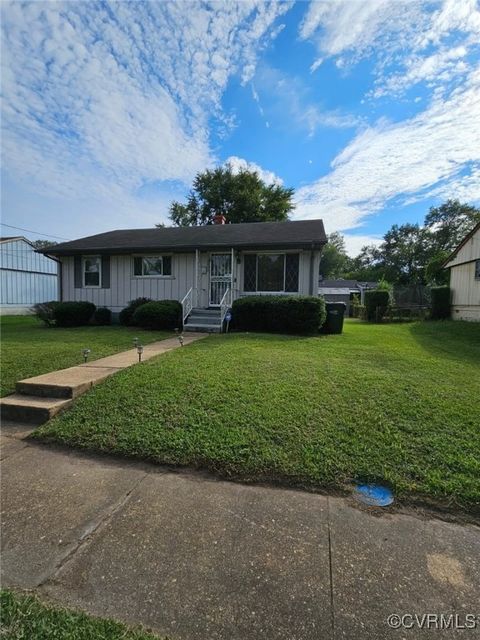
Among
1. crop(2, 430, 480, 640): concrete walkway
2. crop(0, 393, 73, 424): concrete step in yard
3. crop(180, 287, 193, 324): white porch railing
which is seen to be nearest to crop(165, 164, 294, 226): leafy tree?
crop(180, 287, 193, 324): white porch railing

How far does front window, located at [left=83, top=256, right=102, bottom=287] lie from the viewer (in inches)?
514

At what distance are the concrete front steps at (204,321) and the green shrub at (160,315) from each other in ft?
1.37

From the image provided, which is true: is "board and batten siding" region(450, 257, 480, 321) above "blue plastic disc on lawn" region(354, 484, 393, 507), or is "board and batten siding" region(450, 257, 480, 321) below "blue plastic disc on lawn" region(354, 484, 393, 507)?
above

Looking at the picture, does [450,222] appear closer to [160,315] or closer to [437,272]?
[437,272]

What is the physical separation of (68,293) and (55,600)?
1361cm

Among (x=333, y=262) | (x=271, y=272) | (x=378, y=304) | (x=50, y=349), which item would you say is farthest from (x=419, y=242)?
(x=50, y=349)

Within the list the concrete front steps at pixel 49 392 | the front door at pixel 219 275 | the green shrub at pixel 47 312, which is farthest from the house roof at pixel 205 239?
the concrete front steps at pixel 49 392

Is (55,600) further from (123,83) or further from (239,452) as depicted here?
(123,83)

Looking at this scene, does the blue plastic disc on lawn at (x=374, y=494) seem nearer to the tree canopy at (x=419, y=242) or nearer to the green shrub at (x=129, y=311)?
the green shrub at (x=129, y=311)

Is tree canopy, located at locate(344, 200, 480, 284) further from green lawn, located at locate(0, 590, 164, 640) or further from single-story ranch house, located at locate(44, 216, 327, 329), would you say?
green lawn, located at locate(0, 590, 164, 640)

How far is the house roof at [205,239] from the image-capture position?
10953mm

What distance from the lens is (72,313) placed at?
1152cm

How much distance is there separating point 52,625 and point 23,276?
2657cm

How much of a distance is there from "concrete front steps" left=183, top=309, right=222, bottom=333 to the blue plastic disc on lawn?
7.54m
